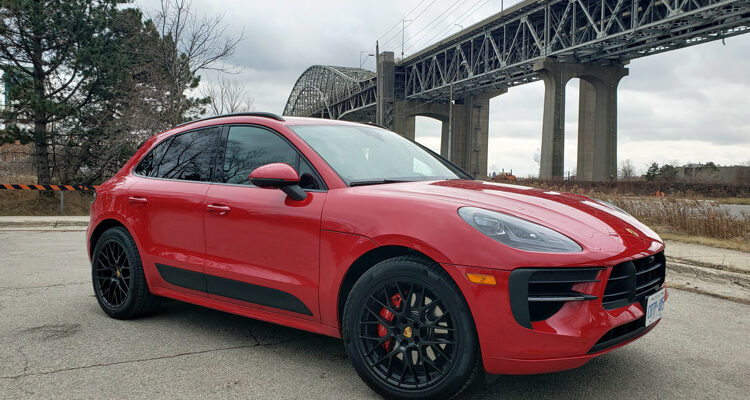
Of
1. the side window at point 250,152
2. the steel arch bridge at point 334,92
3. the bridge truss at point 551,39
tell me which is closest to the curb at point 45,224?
the side window at point 250,152

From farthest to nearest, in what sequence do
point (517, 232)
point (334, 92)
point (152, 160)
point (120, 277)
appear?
point (334, 92)
point (152, 160)
point (120, 277)
point (517, 232)

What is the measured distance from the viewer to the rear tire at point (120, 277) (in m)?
4.47

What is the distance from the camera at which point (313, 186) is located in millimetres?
3488

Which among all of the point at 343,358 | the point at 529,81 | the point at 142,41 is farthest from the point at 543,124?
the point at 343,358

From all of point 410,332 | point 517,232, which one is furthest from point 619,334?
point 410,332

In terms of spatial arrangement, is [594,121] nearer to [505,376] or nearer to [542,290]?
[505,376]

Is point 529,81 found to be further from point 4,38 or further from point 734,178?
point 4,38

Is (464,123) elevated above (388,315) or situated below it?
above

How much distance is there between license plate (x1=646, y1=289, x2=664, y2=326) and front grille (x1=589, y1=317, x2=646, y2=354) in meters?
0.07

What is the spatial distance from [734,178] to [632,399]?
57.0 meters

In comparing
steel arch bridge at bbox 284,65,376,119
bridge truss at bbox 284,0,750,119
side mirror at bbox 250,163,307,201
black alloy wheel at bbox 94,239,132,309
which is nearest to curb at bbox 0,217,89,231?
black alloy wheel at bbox 94,239,132,309

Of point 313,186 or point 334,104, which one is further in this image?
point 334,104

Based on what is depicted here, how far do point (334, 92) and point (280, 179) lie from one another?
8204 centimetres

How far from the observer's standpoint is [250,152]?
13.2ft
